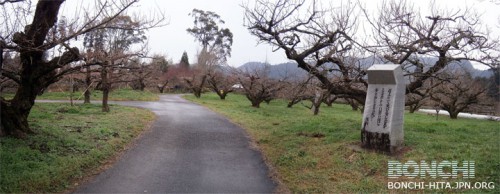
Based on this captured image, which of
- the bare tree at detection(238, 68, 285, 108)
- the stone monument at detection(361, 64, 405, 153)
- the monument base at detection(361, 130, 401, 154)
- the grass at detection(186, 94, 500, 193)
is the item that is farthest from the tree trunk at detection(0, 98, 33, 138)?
the bare tree at detection(238, 68, 285, 108)

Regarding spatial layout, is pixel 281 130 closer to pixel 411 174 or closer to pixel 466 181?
pixel 411 174

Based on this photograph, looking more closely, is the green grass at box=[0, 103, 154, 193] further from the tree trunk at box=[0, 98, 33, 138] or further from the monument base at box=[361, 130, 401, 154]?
the monument base at box=[361, 130, 401, 154]

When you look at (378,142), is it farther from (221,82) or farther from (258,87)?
(221,82)

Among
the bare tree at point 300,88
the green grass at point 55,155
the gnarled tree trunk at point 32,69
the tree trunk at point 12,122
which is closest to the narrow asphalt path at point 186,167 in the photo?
the green grass at point 55,155

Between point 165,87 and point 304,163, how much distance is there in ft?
152

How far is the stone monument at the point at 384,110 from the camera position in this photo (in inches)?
316

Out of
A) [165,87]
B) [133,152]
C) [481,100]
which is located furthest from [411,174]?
[165,87]

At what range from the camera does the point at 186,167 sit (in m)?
7.79

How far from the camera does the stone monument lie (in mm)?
8023

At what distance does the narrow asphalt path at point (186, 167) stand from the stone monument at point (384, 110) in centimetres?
257

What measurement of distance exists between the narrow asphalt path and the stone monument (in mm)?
2567

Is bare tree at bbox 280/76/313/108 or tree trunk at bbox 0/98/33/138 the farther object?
bare tree at bbox 280/76/313/108

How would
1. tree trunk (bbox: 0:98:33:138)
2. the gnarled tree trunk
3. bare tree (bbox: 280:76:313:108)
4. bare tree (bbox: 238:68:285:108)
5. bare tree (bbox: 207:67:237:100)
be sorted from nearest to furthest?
1. the gnarled tree trunk
2. tree trunk (bbox: 0:98:33:138)
3. bare tree (bbox: 280:76:313:108)
4. bare tree (bbox: 238:68:285:108)
5. bare tree (bbox: 207:67:237:100)

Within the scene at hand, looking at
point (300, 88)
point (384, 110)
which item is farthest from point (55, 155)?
point (300, 88)
